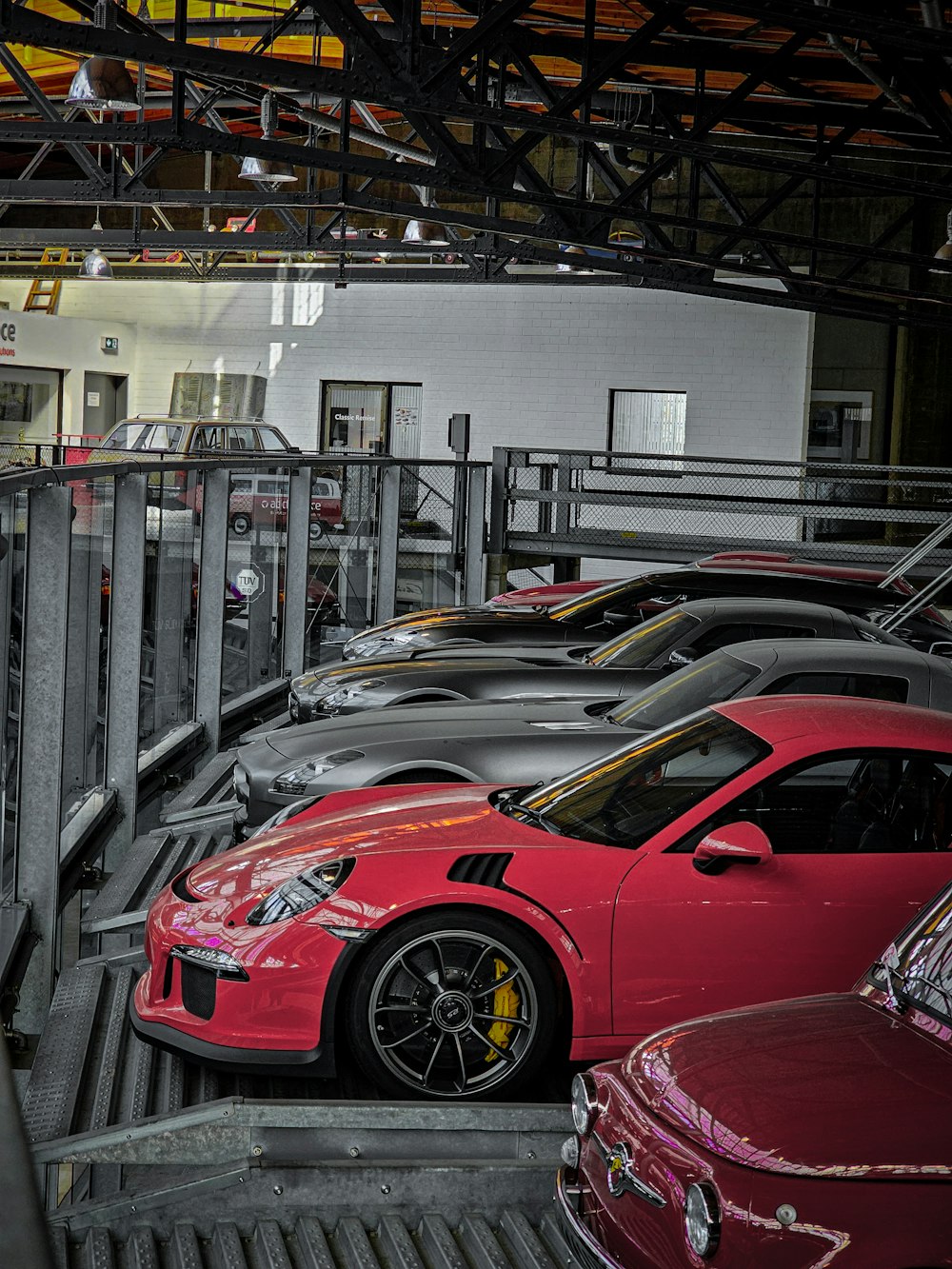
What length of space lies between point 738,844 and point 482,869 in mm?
830

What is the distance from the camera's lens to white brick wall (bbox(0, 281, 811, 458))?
24.2 meters

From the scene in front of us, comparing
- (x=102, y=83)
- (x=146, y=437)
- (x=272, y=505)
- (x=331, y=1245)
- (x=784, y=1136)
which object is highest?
(x=102, y=83)

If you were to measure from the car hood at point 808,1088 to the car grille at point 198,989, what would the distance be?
5.27 ft

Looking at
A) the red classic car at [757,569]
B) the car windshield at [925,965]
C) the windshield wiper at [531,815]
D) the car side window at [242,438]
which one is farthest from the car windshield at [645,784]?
the car side window at [242,438]

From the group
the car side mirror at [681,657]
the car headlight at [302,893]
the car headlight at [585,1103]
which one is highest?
the car side mirror at [681,657]

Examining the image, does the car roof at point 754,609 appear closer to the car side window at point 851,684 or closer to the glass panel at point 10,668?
the car side window at point 851,684

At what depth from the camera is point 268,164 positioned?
1378cm

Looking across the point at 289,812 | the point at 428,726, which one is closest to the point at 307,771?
the point at 428,726

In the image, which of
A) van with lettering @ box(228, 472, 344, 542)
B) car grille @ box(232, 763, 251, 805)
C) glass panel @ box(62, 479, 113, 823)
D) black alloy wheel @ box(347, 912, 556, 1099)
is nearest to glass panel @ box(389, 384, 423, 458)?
van with lettering @ box(228, 472, 344, 542)

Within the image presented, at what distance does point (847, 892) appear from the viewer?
15.0 ft

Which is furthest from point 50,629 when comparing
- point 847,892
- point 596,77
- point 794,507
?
point 794,507

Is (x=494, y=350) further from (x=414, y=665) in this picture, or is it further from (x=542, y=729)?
(x=542, y=729)

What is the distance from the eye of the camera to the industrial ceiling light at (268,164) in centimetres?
1316

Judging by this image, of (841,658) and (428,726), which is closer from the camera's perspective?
(841,658)
